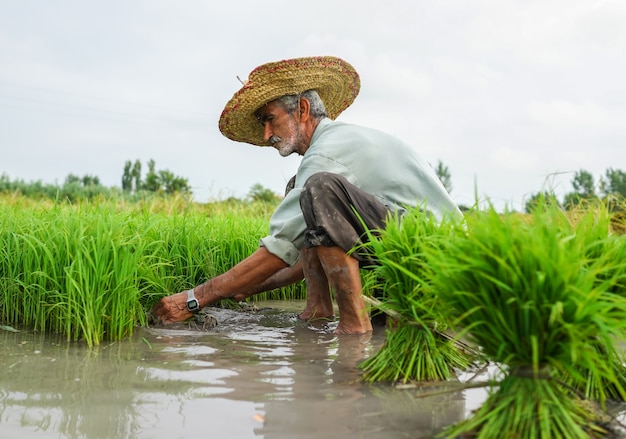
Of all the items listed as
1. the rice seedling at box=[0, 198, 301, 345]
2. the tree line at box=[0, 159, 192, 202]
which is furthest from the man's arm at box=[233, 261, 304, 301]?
the tree line at box=[0, 159, 192, 202]

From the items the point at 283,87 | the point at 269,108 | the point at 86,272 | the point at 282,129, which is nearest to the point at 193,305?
the point at 86,272

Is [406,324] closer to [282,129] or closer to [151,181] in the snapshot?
[282,129]

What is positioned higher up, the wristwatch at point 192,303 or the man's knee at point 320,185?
the man's knee at point 320,185

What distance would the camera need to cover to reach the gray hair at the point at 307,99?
379 cm

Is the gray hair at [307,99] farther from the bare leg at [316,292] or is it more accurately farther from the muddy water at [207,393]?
the muddy water at [207,393]

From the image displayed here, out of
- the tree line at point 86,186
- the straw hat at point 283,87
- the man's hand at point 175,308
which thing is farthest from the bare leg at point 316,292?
the tree line at point 86,186

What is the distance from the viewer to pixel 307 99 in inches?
149

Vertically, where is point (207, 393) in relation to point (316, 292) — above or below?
below

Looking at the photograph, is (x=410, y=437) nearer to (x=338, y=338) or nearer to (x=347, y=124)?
(x=338, y=338)

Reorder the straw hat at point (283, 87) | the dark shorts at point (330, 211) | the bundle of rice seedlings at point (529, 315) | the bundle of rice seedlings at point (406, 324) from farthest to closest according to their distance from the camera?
1. the straw hat at point (283, 87)
2. the dark shorts at point (330, 211)
3. the bundle of rice seedlings at point (406, 324)
4. the bundle of rice seedlings at point (529, 315)

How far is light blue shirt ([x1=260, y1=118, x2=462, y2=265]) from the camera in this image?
10.9 feet

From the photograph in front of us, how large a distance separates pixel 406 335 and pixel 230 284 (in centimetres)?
143

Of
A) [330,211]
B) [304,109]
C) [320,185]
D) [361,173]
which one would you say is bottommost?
[330,211]

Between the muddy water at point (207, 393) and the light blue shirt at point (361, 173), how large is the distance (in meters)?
0.58
